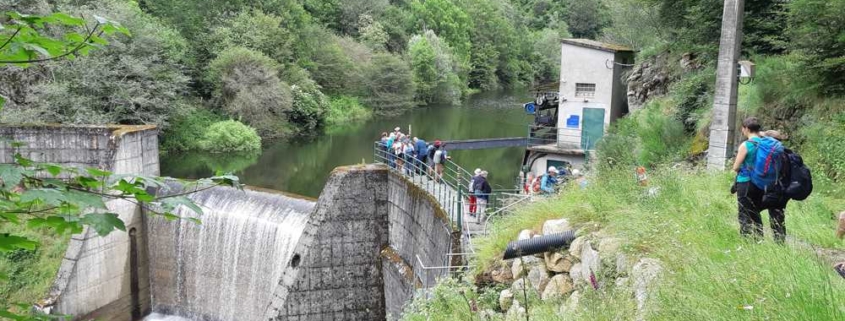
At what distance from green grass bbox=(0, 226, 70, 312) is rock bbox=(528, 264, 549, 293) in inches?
453

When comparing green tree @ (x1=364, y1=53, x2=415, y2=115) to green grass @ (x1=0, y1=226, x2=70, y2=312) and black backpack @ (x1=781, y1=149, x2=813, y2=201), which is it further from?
black backpack @ (x1=781, y1=149, x2=813, y2=201)

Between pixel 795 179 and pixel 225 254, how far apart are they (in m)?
12.1

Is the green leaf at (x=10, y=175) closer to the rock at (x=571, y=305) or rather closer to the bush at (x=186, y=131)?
the rock at (x=571, y=305)

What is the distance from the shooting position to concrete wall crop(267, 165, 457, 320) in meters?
12.5

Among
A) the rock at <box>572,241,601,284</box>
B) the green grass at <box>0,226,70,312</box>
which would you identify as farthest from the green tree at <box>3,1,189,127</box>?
the rock at <box>572,241,601,284</box>

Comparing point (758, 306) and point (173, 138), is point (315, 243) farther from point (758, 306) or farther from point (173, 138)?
point (173, 138)

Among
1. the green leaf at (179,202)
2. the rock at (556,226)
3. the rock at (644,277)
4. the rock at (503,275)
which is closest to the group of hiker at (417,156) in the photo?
the rock at (556,226)

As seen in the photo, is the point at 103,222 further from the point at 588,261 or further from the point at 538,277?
the point at 538,277

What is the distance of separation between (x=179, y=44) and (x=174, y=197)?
32.1 metres

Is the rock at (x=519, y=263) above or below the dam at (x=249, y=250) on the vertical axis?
above

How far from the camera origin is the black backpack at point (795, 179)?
4.84 meters

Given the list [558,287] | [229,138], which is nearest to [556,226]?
[558,287]

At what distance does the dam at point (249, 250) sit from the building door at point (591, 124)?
860 centimetres

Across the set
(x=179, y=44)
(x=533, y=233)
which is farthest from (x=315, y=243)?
(x=179, y=44)
